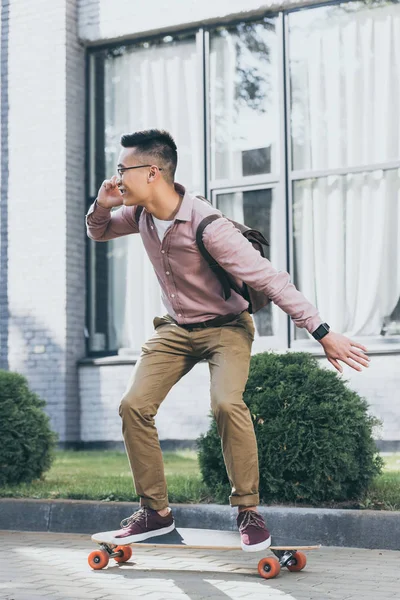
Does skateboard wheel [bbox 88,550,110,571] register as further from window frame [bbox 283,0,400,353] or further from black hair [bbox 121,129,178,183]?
window frame [bbox 283,0,400,353]

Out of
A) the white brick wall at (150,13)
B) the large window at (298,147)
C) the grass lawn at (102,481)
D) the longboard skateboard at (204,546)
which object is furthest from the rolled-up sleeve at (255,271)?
the white brick wall at (150,13)

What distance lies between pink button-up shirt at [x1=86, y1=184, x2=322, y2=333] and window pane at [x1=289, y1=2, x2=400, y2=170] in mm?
6123

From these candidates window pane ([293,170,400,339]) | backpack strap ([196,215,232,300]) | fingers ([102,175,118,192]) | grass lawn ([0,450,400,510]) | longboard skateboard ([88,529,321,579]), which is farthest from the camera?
window pane ([293,170,400,339])

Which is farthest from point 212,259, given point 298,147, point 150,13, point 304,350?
point 150,13

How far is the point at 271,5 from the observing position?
473 inches

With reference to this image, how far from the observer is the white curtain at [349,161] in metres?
11.6

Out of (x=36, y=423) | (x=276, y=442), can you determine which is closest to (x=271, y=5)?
(x=36, y=423)

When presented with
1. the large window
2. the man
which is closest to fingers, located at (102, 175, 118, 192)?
the man

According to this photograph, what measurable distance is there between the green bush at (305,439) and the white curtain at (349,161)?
4581mm

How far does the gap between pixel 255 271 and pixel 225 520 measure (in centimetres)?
211

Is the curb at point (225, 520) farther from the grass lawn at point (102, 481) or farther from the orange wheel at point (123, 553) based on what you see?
the orange wheel at point (123, 553)

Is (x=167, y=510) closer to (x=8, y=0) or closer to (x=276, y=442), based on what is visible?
(x=276, y=442)

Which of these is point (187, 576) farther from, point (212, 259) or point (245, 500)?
point (212, 259)

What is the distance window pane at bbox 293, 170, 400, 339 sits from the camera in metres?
11.6
